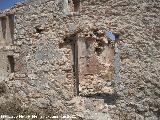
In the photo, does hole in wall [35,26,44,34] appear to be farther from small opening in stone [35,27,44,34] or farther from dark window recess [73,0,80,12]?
dark window recess [73,0,80,12]

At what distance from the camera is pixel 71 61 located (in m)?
9.16

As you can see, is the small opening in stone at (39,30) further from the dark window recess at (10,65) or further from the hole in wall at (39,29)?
the dark window recess at (10,65)

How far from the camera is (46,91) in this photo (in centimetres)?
881

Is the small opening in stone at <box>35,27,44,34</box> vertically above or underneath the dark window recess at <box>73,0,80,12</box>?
underneath

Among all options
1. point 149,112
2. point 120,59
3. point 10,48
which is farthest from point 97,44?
point 149,112

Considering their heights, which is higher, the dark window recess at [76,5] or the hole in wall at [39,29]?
the dark window recess at [76,5]

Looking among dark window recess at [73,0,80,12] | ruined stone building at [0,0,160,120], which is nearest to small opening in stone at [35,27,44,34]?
ruined stone building at [0,0,160,120]

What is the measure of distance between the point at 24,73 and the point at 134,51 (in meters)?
3.28

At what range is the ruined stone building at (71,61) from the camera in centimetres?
748

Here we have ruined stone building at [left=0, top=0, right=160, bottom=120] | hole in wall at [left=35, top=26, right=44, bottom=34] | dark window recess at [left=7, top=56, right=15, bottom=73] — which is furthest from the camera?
dark window recess at [left=7, top=56, right=15, bottom=73]

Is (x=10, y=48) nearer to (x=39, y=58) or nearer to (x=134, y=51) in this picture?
(x=39, y=58)

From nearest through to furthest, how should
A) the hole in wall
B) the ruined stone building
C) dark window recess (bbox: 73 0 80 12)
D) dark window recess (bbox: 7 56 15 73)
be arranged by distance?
the ruined stone building → dark window recess (bbox: 73 0 80 12) → the hole in wall → dark window recess (bbox: 7 56 15 73)

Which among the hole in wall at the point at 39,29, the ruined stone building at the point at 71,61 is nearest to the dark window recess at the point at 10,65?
the ruined stone building at the point at 71,61

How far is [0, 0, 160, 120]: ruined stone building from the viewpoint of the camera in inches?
295
